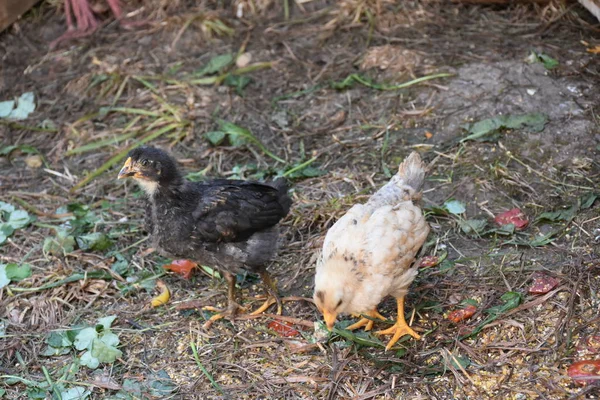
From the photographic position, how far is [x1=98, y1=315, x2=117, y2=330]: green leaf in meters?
4.62

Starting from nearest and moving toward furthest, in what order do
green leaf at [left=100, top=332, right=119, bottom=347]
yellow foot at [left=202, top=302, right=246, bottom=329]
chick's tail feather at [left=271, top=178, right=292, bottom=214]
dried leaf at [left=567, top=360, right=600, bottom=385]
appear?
dried leaf at [left=567, top=360, right=600, bottom=385] → green leaf at [left=100, top=332, right=119, bottom=347] → yellow foot at [left=202, top=302, right=246, bottom=329] → chick's tail feather at [left=271, top=178, right=292, bottom=214]

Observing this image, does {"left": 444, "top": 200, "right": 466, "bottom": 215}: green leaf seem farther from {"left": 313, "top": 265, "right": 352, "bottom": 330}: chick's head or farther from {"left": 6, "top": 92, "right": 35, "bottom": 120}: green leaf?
{"left": 6, "top": 92, "right": 35, "bottom": 120}: green leaf

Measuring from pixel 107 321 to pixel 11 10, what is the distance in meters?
4.00

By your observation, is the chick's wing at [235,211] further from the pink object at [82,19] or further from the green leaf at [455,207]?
the pink object at [82,19]

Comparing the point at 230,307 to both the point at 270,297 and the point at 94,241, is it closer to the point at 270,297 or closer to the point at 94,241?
the point at 270,297

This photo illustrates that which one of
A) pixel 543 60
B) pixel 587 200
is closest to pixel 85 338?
pixel 587 200

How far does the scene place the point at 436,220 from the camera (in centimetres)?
500

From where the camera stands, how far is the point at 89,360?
4.41m

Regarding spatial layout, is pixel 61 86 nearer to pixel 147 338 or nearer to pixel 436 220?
pixel 147 338

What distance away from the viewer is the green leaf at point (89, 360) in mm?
4375

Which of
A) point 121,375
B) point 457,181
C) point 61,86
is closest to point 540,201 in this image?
point 457,181

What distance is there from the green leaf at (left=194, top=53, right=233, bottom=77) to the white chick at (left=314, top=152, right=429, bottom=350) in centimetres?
285

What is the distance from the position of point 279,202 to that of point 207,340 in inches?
37.2

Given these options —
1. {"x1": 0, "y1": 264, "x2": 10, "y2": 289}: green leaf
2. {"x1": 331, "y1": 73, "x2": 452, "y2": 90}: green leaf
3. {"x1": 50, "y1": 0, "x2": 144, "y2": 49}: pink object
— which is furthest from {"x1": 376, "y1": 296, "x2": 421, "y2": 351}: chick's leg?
{"x1": 50, "y1": 0, "x2": 144, "y2": 49}: pink object
